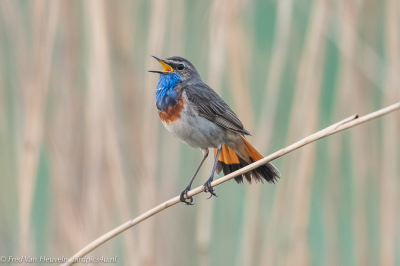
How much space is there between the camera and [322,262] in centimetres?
275

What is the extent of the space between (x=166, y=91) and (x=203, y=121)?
0.29m

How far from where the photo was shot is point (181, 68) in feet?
8.86

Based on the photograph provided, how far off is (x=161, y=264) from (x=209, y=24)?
1.47 m

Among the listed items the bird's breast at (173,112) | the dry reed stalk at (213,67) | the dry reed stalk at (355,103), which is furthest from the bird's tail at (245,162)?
the dry reed stalk at (355,103)

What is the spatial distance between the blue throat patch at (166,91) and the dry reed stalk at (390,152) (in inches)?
46.6

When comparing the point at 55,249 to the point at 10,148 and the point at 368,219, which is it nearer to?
the point at 10,148

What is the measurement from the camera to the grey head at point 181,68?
265 cm

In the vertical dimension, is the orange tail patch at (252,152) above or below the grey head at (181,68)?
below

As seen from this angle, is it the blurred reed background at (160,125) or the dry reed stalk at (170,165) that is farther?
the dry reed stalk at (170,165)

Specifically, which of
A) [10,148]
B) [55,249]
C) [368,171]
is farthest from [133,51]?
[368,171]

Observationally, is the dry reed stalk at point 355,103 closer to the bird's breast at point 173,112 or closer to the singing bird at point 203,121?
the singing bird at point 203,121

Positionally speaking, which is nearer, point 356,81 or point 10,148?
point 356,81

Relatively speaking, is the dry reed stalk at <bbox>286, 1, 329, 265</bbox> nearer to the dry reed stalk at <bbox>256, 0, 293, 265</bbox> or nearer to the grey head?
the dry reed stalk at <bbox>256, 0, 293, 265</bbox>

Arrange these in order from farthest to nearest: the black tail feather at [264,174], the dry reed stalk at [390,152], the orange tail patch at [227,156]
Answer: the orange tail patch at [227,156], the dry reed stalk at [390,152], the black tail feather at [264,174]
